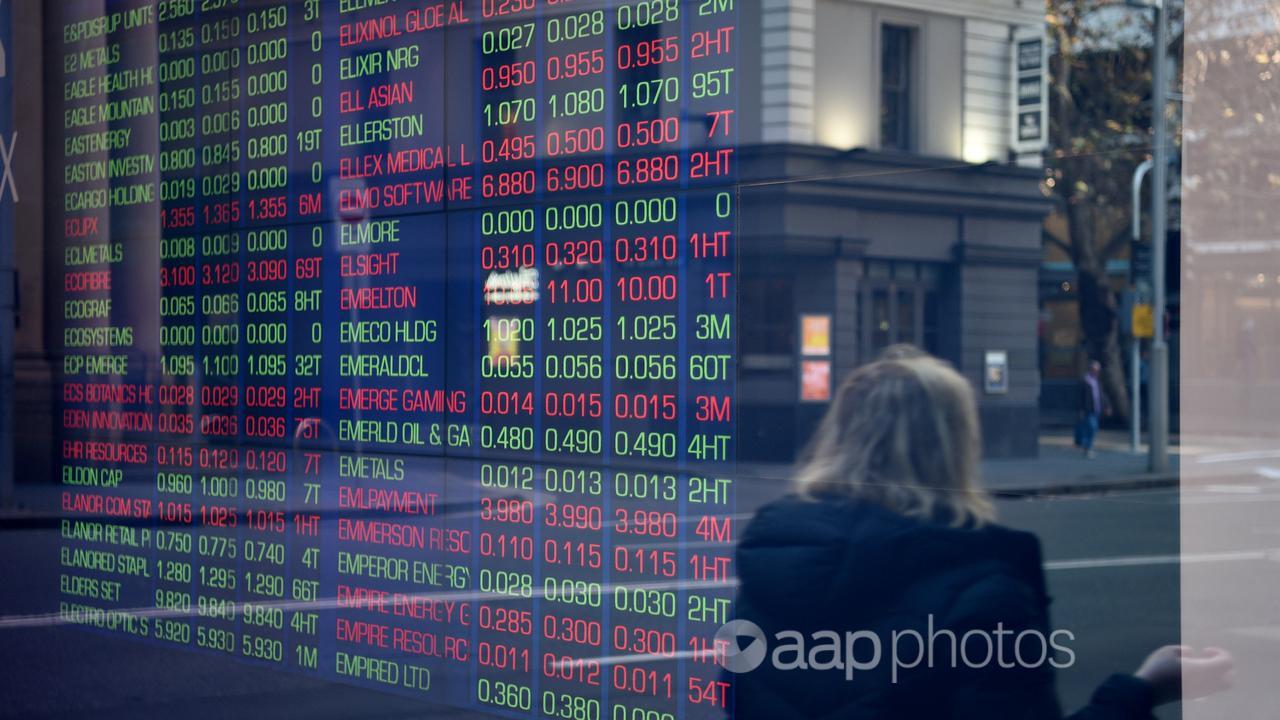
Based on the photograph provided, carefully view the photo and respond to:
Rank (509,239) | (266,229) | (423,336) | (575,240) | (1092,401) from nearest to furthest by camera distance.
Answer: (1092,401) → (575,240) → (509,239) → (423,336) → (266,229)

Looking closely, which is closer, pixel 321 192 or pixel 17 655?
pixel 321 192

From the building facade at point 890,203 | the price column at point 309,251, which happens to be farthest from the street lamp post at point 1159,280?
the price column at point 309,251

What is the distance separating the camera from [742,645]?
286 cm

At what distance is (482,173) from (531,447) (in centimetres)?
77

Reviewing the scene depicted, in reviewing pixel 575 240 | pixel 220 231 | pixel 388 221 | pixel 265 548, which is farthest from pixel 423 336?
pixel 265 548

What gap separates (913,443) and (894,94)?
77 centimetres

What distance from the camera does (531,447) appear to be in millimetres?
3629

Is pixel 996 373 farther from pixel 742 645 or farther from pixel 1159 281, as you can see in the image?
pixel 742 645

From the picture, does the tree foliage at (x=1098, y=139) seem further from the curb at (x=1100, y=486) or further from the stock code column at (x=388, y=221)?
the stock code column at (x=388, y=221)

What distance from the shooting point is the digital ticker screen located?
3.34m

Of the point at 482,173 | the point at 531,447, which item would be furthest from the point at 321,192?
the point at 531,447

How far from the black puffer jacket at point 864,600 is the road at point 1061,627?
184 mm

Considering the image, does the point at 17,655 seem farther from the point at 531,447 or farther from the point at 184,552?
the point at 531,447

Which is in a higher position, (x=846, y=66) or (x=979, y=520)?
(x=846, y=66)
